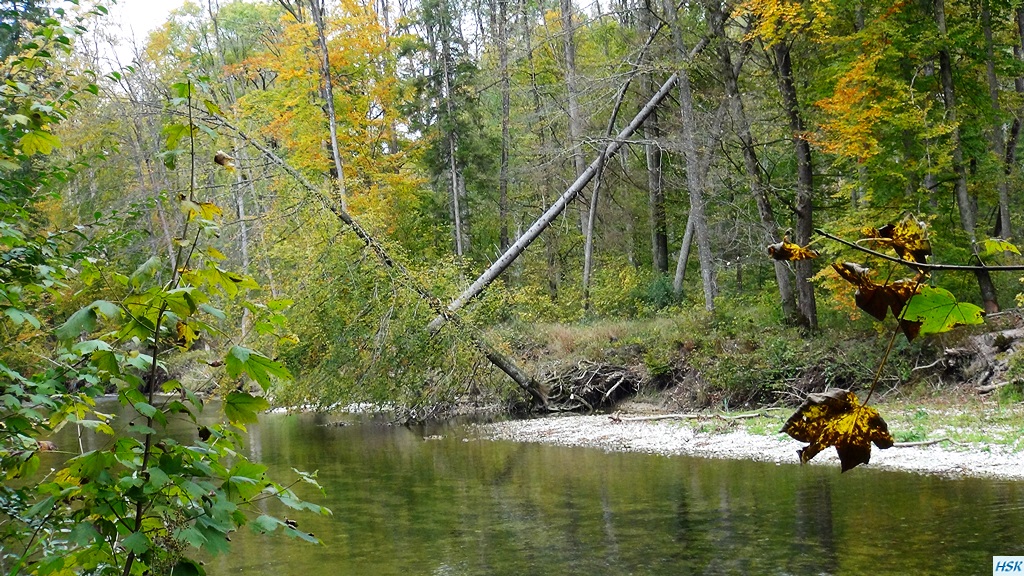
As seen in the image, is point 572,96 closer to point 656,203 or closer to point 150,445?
point 656,203

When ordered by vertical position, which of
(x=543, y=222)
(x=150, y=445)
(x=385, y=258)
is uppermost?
(x=543, y=222)

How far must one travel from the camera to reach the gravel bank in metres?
10.9

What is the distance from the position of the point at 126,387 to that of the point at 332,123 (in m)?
20.0

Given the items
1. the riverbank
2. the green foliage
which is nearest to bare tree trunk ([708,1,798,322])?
the riverbank

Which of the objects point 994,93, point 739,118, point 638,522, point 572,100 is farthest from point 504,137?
point 638,522

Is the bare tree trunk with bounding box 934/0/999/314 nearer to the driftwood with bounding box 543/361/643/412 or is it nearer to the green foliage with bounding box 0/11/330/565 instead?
the driftwood with bounding box 543/361/643/412

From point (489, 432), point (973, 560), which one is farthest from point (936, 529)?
point (489, 432)

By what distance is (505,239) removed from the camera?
31.2m

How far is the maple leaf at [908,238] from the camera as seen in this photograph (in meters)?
1.12

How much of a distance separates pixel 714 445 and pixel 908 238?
13.9m

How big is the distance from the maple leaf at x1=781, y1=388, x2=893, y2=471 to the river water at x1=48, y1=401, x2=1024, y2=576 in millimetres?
6738

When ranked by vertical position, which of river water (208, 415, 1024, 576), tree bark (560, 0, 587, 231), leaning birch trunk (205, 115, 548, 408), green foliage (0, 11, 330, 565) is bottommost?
river water (208, 415, 1024, 576)

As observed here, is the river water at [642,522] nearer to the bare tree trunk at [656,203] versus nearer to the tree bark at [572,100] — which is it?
the tree bark at [572,100]

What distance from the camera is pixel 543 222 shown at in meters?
19.9
